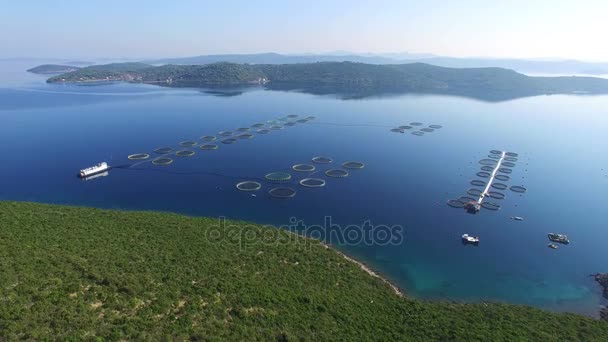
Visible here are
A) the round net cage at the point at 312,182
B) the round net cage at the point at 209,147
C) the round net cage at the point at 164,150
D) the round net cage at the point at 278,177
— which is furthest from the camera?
the round net cage at the point at 209,147

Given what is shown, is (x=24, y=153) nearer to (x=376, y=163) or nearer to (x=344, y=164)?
(x=344, y=164)

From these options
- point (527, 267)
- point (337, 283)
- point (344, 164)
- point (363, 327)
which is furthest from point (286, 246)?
point (344, 164)

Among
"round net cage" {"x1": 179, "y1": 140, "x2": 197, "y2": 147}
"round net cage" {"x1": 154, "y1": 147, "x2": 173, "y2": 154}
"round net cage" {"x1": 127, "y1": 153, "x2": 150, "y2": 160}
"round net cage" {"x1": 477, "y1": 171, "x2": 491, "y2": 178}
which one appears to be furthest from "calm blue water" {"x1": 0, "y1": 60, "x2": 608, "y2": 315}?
"round net cage" {"x1": 154, "y1": 147, "x2": 173, "y2": 154}

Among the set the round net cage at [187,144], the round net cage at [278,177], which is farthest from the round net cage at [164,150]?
the round net cage at [278,177]

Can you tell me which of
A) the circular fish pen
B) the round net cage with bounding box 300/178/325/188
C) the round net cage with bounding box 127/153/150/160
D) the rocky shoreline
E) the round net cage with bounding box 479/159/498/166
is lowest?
the rocky shoreline

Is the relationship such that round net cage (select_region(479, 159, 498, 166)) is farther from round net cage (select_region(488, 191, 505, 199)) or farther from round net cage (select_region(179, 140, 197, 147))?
round net cage (select_region(179, 140, 197, 147))

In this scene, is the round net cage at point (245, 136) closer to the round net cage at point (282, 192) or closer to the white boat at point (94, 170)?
the white boat at point (94, 170)
